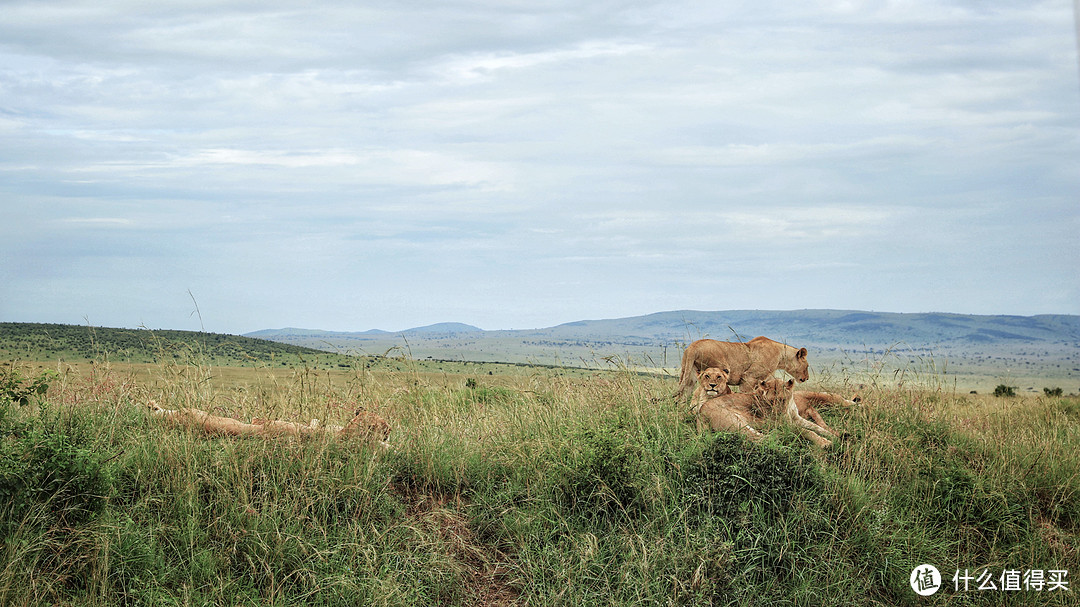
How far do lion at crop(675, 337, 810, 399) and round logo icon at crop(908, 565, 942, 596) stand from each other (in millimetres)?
2498

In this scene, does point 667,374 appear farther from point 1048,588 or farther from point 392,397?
point 1048,588

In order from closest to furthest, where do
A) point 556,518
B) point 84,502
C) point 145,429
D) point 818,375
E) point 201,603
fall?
1. point 201,603
2. point 84,502
3. point 556,518
4. point 145,429
5. point 818,375

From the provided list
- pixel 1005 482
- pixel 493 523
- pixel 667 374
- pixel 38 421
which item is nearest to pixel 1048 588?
pixel 1005 482

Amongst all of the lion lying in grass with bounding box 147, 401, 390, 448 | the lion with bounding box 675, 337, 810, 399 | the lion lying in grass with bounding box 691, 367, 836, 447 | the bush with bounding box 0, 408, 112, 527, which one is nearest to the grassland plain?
the bush with bounding box 0, 408, 112, 527

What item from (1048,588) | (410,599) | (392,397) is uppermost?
(392,397)

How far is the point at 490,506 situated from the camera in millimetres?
6977

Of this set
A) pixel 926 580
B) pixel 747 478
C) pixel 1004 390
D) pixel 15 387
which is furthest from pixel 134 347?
pixel 1004 390

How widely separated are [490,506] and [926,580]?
4.02 meters

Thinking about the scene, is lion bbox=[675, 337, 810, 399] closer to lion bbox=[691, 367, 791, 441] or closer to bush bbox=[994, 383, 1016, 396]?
lion bbox=[691, 367, 791, 441]

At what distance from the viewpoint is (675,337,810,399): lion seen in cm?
848

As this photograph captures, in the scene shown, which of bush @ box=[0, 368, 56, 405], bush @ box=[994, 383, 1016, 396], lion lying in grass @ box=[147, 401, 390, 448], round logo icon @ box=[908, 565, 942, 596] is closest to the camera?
round logo icon @ box=[908, 565, 942, 596]

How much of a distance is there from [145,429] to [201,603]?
2697 mm

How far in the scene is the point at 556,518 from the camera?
22.3 feet

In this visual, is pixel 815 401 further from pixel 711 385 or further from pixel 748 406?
pixel 711 385
